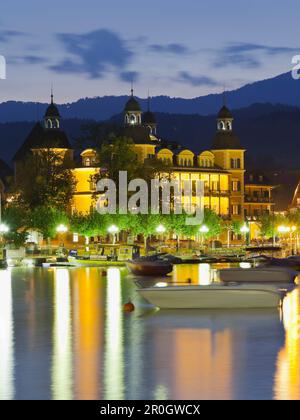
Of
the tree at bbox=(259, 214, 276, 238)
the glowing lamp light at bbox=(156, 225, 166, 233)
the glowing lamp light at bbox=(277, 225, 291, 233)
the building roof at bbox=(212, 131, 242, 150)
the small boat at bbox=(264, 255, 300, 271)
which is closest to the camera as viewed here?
the small boat at bbox=(264, 255, 300, 271)

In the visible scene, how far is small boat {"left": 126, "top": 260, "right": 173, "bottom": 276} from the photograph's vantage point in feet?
213

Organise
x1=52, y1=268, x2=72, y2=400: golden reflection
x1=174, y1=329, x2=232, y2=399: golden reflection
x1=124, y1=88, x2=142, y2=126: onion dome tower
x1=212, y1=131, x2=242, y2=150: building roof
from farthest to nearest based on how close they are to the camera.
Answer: x1=212, y1=131, x2=242, y2=150: building roof
x1=124, y1=88, x2=142, y2=126: onion dome tower
x1=52, y1=268, x2=72, y2=400: golden reflection
x1=174, y1=329, x2=232, y2=399: golden reflection

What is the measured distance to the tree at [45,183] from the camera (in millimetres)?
115625

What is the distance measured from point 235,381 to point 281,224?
105554 mm

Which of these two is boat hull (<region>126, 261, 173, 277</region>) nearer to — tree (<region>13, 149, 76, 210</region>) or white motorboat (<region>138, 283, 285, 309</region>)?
white motorboat (<region>138, 283, 285, 309</region>)

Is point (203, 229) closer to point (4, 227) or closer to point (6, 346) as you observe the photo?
point (4, 227)

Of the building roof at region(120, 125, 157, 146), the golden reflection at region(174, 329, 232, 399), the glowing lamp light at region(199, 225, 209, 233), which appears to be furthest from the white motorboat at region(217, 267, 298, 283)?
the building roof at region(120, 125, 157, 146)

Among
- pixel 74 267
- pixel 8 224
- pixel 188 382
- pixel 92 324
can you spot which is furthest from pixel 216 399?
pixel 8 224

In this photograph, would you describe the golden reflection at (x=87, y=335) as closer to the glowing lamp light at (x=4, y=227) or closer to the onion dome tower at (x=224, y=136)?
the glowing lamp light at (x=4, y=227)

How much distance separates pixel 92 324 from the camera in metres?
37.8

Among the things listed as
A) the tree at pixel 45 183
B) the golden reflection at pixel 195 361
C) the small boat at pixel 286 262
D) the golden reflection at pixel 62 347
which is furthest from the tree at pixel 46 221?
the golden reflection at pixel 195 361

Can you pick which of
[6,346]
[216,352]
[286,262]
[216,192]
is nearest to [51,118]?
[216,192]

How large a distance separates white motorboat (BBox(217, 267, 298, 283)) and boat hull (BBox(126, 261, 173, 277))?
746 centimetres

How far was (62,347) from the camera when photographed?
31750 millimetres
